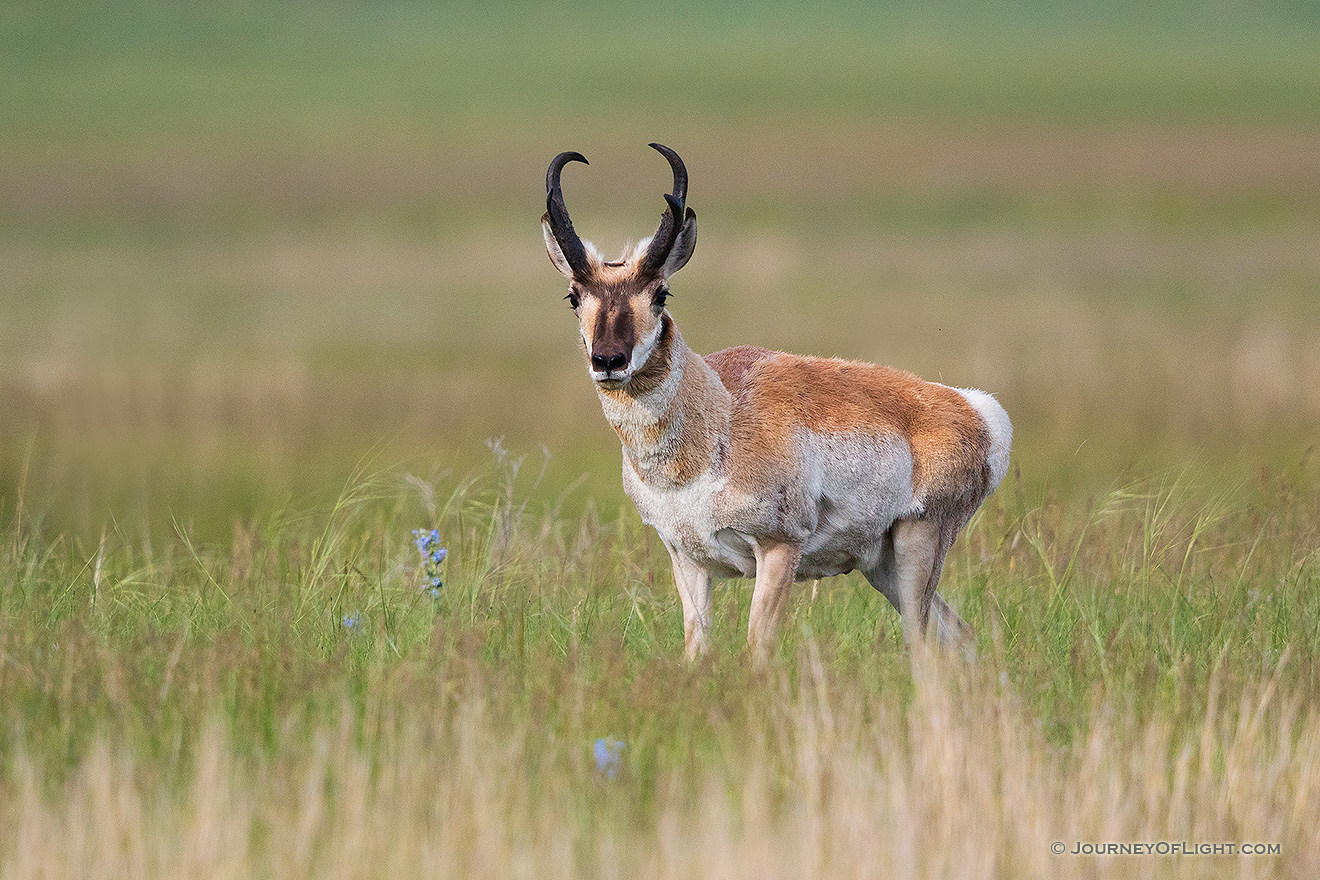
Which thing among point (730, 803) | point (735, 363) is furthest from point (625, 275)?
point (730, 803)

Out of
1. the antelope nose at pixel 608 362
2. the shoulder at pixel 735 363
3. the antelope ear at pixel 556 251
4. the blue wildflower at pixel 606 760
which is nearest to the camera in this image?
the blue wildflower at pixel 606 760

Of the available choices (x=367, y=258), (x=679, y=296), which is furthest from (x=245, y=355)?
(x=367, y=258)

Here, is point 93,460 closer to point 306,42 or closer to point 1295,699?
point 1295,699

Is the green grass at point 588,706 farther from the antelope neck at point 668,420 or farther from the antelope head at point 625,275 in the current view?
the antelope head at point 625,275

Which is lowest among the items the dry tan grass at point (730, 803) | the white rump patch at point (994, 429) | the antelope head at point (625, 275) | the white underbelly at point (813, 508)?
the dry tan grass at point (730, 803)

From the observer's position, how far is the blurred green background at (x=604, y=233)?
16.8 metres

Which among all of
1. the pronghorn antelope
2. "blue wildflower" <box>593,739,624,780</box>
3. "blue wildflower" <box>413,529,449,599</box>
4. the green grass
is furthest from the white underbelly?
"blue wildflower" <box>593,739,624,780</box>

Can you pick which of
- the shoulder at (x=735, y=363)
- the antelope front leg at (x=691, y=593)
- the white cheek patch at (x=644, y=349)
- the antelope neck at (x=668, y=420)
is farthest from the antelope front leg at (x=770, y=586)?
the white cheek patch at (x=644, y=349)

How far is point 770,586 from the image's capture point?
265 inches

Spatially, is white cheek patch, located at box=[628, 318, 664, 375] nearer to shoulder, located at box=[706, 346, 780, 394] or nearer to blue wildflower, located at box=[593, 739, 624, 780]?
shoulder, located at box=[706, 346, 780, 394]

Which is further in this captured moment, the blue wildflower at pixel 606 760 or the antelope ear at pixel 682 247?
the antelope ear at pixel 682 247

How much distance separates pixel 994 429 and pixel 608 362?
2058mm

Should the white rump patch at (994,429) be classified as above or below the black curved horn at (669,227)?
below

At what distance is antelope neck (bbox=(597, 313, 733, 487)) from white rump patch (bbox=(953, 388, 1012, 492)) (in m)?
1.30
